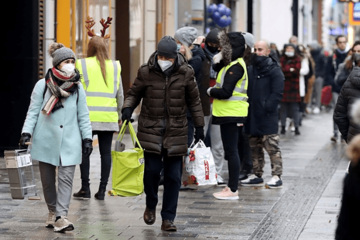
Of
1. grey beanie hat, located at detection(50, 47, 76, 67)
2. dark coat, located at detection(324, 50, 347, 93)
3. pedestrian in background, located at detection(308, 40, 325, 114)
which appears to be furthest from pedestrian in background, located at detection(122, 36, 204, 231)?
pedestrian in background, located at detection(308, 40, 325, 114)

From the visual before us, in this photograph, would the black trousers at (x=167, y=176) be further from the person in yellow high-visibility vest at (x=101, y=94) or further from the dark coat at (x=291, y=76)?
the dark coat at (x=291, y=76)

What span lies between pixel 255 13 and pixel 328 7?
22.5 m

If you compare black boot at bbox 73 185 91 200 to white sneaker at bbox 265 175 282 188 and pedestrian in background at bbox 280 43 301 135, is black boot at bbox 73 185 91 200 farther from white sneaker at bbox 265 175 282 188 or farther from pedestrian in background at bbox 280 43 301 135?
pedestrian in background at bbox 280 43 301 135

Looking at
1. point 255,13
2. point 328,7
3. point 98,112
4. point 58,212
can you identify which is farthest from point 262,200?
point 328,7

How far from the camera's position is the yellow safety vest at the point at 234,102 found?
9328 millimetres

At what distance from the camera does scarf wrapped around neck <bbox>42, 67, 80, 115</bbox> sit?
752 cm

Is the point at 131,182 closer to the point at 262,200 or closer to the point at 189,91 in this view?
the point at 189,91

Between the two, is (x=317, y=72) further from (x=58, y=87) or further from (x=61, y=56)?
(x=58, y=87)

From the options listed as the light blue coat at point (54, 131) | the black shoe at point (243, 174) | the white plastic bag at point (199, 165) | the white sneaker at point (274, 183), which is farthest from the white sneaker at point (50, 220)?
the black shoe at point (243, 174)

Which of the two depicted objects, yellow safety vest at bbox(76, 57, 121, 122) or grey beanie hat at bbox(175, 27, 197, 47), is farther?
grey beanie hat at bbox(175, 27, 197, 47)

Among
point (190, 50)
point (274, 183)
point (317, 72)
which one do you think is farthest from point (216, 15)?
point (190, 50)

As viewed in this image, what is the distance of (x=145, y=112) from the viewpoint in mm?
7742

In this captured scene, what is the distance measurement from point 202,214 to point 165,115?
1.35 m

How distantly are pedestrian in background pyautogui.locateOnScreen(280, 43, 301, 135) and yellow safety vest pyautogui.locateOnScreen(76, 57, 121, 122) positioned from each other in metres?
8.62
